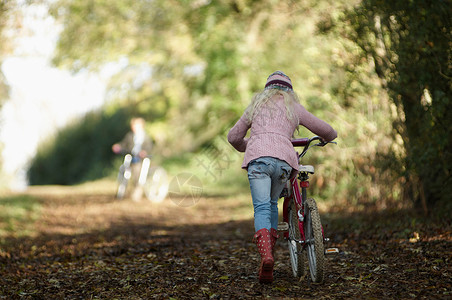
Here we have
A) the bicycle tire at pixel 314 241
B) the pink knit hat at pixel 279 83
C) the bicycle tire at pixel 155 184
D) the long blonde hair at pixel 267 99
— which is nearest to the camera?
the bicycle tire at pixel 314 241

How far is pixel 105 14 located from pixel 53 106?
4.79 meters

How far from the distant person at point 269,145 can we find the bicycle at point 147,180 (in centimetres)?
965

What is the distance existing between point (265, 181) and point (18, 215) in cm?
861

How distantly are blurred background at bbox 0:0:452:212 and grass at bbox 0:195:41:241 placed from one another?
5.01ft

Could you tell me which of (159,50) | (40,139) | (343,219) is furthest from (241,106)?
(40,139)

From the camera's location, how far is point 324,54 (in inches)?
374

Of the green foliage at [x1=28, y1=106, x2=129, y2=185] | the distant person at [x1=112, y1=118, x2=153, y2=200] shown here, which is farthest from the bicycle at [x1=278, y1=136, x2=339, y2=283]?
the green foliage at [x1=28, y1=106, x2=129, y2=185]

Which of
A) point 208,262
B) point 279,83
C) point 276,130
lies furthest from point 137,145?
point 276,130

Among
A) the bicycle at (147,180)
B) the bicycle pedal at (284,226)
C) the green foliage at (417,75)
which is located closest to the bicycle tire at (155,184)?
the bicycle at (147,180)

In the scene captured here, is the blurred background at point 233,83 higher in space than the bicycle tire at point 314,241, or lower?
higher

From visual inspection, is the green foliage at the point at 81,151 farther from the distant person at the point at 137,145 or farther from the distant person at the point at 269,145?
the distant person at the point at 269,145

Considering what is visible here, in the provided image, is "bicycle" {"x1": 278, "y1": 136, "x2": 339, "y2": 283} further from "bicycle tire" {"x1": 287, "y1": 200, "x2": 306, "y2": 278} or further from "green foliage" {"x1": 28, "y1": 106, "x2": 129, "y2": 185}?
"green foliage" {"x1": 28, "y1": 106, "x2": 129, "y2": 185}

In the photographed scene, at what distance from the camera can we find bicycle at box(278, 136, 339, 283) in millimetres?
Result: 4203

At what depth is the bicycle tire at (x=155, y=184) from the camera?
14430mm
